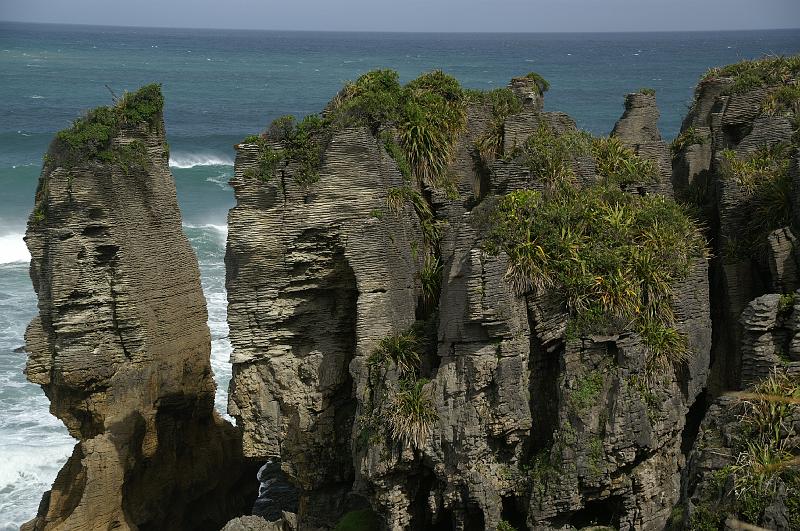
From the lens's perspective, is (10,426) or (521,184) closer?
(521,184)

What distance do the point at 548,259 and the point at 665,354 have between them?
2563mm

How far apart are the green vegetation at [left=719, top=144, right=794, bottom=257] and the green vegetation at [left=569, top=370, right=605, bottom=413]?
4673 millimetres

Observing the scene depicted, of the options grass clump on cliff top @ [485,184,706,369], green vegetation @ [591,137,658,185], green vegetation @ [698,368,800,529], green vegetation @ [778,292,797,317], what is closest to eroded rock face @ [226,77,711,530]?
grass clump on cliff top @ [485,184,706,369]

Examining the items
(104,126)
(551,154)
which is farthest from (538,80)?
(104,126)

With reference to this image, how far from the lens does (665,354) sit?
1838 cm

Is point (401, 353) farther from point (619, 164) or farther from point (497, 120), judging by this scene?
point (497, 120)

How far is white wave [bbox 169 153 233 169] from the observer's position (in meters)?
77.0

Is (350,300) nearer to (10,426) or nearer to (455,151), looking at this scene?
(455,151)

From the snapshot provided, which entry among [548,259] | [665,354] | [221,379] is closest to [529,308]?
[548,259]

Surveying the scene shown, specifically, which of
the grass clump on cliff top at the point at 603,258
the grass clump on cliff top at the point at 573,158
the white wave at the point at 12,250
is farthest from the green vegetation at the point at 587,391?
the white wave at the point at 12,250

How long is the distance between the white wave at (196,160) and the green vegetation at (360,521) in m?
58.3

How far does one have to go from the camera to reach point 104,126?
23672mm

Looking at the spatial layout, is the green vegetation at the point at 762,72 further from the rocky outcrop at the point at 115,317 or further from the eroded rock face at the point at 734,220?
the rocky outcrop at the point at 115,317

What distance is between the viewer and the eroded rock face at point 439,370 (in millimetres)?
17891
